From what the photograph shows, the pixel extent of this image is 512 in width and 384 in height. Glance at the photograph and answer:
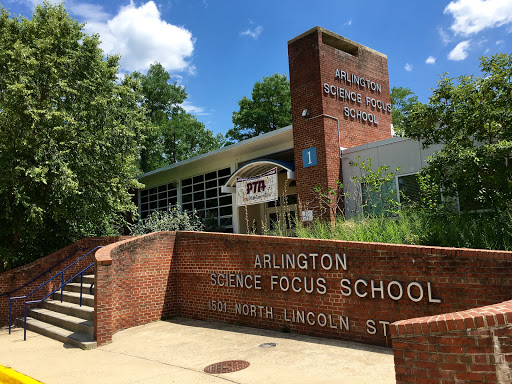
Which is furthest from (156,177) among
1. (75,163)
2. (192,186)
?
(75,163)

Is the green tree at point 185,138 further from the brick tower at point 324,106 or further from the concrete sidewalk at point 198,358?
the concrete sidewalk at point 198,358

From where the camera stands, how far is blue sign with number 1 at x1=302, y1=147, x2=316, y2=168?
1430 centimetres

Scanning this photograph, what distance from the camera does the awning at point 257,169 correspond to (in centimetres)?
1519

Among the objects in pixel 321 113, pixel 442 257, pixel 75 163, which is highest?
pixel 321 113

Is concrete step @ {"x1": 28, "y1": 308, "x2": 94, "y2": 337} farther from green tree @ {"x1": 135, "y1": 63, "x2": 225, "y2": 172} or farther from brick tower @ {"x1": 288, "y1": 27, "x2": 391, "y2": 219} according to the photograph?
green tree @ {"x1": 135, "y1": 63, "x2": 225, "y2": 172}

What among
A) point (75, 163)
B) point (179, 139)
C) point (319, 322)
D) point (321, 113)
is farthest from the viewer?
point (179, 139)

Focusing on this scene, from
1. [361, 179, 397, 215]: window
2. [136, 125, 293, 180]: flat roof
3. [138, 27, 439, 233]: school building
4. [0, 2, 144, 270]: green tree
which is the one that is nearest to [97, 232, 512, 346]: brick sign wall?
[138, 27, 439, 233]: school building

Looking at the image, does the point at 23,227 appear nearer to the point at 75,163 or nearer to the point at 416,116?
the point at 75,163

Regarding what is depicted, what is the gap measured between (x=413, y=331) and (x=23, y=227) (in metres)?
12.7

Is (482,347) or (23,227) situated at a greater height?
(23,227)

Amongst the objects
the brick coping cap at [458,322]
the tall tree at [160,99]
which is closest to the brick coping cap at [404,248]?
the brick coping cap at [458,322]

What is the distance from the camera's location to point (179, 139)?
38156 mm

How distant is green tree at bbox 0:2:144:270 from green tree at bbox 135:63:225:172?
21220mm

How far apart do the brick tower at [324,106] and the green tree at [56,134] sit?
5.87 metres
